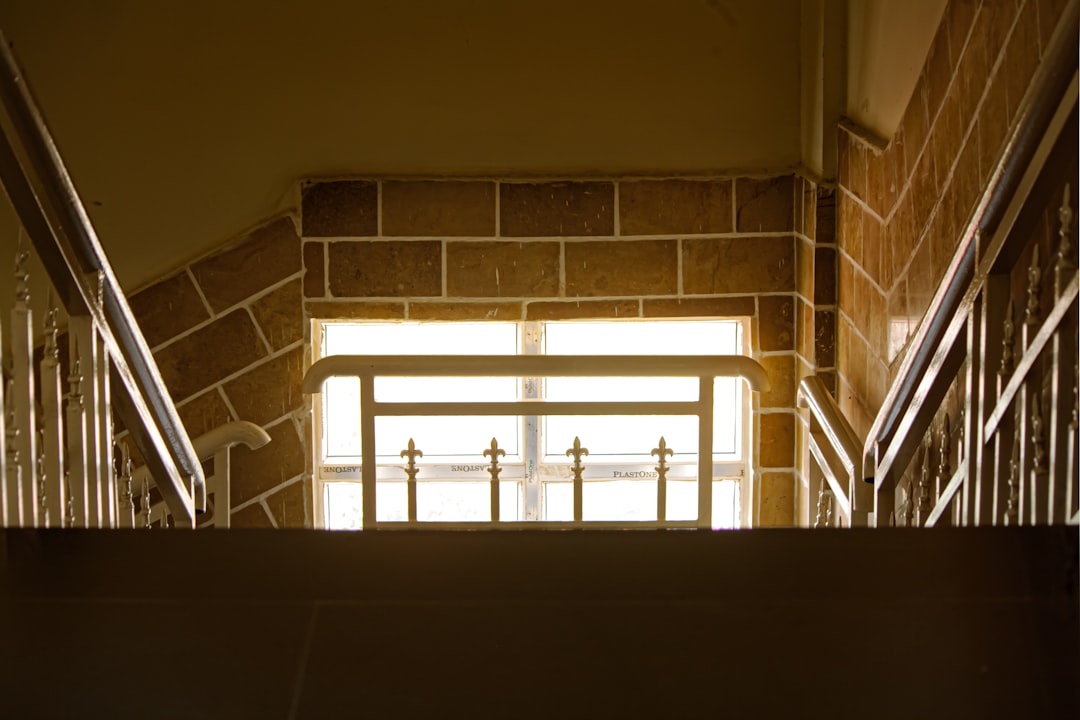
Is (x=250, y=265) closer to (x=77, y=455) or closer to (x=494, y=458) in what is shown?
(x=494, y=458)

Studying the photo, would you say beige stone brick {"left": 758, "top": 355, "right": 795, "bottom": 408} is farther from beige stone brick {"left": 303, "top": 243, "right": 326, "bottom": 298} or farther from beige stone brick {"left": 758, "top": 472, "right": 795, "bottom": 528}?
beige stone brick {"left": 303, "top": 243, "right": 326, "bottom": 298}

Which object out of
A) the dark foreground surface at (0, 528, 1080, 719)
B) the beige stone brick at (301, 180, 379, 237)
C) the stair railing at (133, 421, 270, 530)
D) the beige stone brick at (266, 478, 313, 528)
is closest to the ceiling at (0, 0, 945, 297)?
the beige stone brick at (301, 180, 379, 237)

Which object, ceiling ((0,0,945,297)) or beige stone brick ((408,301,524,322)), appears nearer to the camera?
ceiling ((0,0,945,297))

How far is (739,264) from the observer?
10.1 ft

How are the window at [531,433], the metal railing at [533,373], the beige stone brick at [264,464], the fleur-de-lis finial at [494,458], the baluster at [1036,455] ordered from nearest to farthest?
the baluster at [1036,455], the metal railing at [533,373], the fleur-de-lis finial at [494,458], the beige stone brick at [264,464], the window at [531,433]

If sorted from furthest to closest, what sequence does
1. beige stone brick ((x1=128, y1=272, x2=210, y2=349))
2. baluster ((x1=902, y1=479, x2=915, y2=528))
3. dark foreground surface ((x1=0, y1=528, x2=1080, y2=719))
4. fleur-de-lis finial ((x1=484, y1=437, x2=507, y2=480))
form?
beige stone brick ((x1=128, y1=272, x2=210, y2=349))
fleur-de-lis finial ((x1=484, y1=437, x2=507, y2=480))
baluster ((x1=902, y1=479, x2=915, y2=528))
dark foreground surface ((x1=0, y1=528, x2=1080, y2=719))

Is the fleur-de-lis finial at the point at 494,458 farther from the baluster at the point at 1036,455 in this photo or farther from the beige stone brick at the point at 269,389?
the baluster at the point at 1036,455

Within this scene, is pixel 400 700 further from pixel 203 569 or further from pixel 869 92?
pixel 869 92

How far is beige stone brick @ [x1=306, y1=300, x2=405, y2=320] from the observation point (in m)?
3.07

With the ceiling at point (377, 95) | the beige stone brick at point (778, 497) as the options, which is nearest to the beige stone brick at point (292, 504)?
the ceiling at point (377, 95)

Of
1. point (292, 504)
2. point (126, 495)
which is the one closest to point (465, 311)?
point (292, 504)

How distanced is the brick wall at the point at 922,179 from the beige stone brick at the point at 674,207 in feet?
1.20

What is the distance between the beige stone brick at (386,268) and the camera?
120 inches

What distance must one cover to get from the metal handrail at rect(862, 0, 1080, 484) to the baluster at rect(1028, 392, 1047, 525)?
27cm
